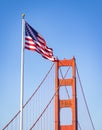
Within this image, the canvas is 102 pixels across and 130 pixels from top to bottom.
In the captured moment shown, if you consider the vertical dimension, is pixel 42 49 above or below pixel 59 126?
above

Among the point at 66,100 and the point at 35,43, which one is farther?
the point at 66,100

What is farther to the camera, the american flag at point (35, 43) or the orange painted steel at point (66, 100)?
the orange painted steel at point (66, 100)

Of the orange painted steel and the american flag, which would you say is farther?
the orange painted steel

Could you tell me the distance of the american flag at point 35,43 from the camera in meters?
14.0

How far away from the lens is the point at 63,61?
86.1 feet

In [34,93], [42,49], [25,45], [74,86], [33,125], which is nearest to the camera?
[25,45]

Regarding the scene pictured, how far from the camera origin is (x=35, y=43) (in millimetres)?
14469

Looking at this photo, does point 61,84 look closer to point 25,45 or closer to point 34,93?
A: point 34,93

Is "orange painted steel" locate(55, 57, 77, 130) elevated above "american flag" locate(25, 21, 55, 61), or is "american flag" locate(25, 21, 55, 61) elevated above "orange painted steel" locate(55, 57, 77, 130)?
"american flag" locate(25, 21, 55, 61)

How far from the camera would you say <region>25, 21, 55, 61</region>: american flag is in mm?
14032

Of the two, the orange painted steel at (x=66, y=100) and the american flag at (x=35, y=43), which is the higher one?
the american flag at (x=35, y=43)

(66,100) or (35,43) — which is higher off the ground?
(35,43)

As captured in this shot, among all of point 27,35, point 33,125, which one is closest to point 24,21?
point 27,35

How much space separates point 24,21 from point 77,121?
11.7 metres
